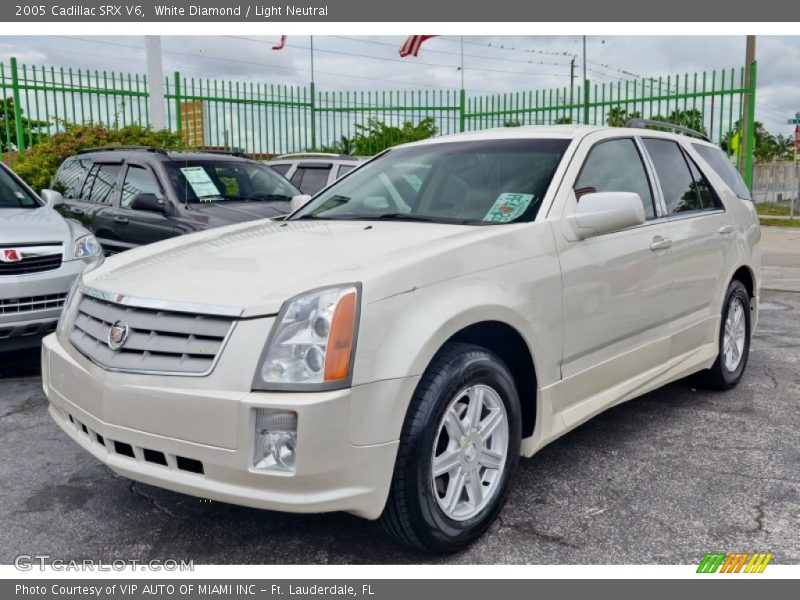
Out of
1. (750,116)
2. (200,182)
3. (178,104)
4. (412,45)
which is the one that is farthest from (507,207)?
(412,45)

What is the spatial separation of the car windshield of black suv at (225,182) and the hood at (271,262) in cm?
403

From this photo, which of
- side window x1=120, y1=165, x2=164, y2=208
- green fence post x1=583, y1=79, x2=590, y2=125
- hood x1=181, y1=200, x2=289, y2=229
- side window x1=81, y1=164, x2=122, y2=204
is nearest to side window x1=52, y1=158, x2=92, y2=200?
side window x1=81, y1=164, x2=122, y2=204

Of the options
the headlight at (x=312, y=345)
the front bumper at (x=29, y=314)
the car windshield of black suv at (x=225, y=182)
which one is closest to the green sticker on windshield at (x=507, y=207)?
the headlight at (x=312, y=345)

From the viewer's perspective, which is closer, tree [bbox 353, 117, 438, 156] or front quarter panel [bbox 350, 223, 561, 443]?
front quarter panel [bbox 350, 223, 561, 443]

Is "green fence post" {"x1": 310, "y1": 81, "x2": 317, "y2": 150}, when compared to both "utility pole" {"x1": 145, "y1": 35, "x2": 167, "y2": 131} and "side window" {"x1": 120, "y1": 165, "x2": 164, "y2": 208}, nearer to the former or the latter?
"utility pole" {"x1": 145, "y1": 35, "x2": 167, "y2": 131}

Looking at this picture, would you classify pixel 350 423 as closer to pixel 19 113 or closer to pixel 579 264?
pixel 579 264

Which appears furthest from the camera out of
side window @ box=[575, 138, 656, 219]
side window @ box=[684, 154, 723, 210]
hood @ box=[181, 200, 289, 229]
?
hood @ box=[181, 200, 289, 229]

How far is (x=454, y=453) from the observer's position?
3031mm

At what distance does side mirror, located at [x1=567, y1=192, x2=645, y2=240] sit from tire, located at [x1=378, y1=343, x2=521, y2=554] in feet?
2.77

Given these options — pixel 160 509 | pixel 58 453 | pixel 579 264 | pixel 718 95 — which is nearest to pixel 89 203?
pixel 58 453

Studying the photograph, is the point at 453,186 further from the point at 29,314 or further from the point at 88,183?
the point at 88,183

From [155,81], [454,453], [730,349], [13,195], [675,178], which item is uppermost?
[155,81]

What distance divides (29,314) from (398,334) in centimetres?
368

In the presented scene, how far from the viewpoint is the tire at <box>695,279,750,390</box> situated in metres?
5.17
